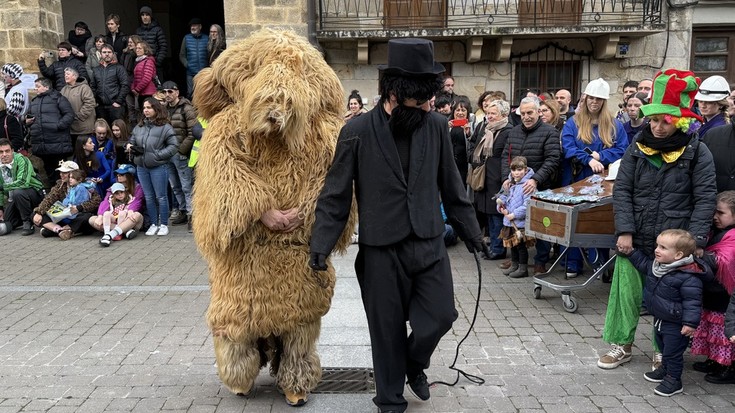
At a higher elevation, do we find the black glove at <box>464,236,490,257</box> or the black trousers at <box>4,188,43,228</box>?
the black glove at <box>464,236,490,257</box>

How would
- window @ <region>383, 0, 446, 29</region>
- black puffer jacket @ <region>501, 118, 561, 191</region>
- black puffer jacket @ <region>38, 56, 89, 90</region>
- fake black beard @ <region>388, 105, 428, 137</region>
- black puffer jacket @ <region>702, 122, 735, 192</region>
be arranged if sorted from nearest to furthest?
fake black beard @ <region>388, 105, 428, 137</region>, black puffer jacket @ <region>702, 122, 735, 192</region>, black puffer jacket @ <region>501, 118, 561, 191</region>, black puffer jacket @ <region>38, 56, 89, 90</region>, window @ <region>383, 0, 446, 29</region>

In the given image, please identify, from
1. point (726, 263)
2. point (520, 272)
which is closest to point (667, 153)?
point (726, 263)

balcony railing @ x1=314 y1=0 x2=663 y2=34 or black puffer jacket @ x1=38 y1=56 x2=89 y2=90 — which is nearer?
black puffer jacket @ x1=38 y1=56 x2=89 y2=90

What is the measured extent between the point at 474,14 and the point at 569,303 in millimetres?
6917

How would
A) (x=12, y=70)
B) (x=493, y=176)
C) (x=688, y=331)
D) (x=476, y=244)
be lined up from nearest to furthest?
(x=476, y=244) < (x=688, y=331) < (x=493, y=176) < (x=12, y=70)

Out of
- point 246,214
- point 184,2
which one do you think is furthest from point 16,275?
point 184,2

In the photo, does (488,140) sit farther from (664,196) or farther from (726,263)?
(726,263)

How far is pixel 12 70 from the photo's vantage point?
10.5 m

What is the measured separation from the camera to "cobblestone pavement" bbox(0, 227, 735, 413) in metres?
4.05

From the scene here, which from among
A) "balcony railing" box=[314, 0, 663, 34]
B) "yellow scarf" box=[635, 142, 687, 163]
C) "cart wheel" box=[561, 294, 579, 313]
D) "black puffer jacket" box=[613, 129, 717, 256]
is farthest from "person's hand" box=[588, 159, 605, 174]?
"balcony railing" box=[314, 0, 663, 34]

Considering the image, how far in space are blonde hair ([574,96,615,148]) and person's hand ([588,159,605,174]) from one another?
0.82 ft

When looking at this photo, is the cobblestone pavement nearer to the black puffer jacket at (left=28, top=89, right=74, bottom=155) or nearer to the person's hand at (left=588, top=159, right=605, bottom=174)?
the person's hand at (left=588, top=159, right=605, bottom=174)

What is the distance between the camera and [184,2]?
17.6 meters

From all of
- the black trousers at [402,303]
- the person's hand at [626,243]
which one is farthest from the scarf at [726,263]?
the black trousers at [402,303]
